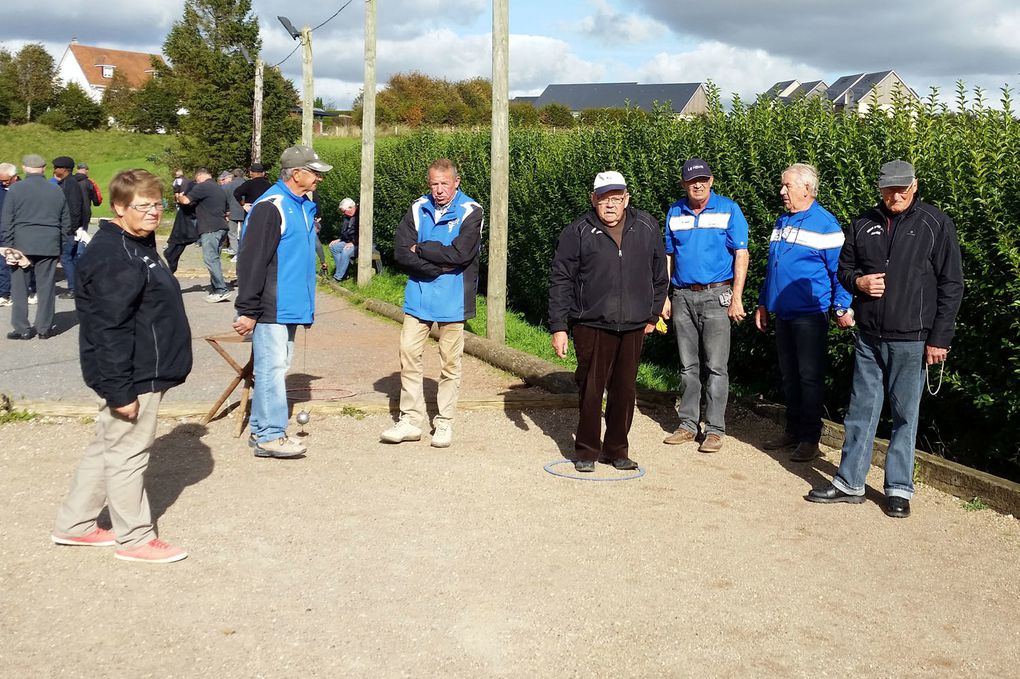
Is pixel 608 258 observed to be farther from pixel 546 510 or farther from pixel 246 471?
pixel 246 471

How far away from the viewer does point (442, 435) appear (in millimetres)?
7949

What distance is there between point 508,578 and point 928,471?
132 inches

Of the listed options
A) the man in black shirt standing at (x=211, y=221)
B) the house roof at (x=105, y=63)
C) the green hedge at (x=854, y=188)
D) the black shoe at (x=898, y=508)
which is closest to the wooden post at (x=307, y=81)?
the man in black shirt standing at (x=211, y=221)

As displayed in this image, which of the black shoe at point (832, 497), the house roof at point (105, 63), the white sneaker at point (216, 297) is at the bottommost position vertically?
the white sneaker at point (216, 297)

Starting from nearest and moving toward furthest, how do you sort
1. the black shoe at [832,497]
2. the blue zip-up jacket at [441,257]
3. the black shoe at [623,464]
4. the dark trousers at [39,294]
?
1. the black shoe at [832,497]
2. the black shoe at [623,464]
3. the blue zip-up jacket at [441,257]
4. the dark trousers at [39,294]

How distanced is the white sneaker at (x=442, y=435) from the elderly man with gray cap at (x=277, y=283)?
101 centimetres

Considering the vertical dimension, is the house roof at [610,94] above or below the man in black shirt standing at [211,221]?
above

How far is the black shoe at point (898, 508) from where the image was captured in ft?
21.2

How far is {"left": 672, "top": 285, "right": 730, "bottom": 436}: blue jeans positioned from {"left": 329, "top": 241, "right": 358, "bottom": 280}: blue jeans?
12.9 m

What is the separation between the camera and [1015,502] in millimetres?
6438

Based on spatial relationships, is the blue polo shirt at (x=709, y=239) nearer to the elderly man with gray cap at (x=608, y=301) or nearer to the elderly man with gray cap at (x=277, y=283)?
the elderly man with gray cap at (x=608, y=301)

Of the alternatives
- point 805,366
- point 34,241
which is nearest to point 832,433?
point 805,366

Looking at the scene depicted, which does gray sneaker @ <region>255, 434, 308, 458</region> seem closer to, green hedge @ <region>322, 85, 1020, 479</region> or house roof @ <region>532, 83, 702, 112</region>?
green hedge @ <region>322, 85, 1020, 479</region>

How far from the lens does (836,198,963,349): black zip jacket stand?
20.4 feet
